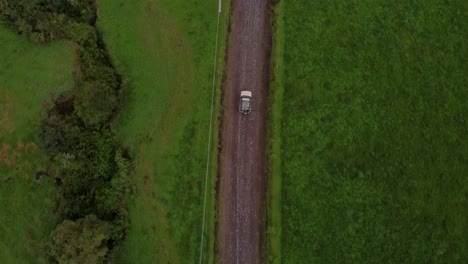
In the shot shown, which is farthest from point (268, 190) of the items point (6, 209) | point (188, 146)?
point (6, 209)

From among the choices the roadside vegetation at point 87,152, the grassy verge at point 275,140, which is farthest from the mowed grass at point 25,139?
the grassy verge at point 275,140

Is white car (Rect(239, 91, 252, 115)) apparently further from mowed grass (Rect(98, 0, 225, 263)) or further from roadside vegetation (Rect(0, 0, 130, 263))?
roadside vegetation (Rect(0, 0, 130, 263))

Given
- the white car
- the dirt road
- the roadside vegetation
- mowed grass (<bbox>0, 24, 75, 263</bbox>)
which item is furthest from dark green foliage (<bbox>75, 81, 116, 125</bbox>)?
the white car

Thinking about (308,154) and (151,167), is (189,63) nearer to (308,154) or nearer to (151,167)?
(151,167)

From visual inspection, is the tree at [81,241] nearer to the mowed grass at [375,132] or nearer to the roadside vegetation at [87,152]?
the roadside vegetation at [87,152]

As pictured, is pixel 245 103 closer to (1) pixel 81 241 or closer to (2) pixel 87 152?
(2) pixel 87 152

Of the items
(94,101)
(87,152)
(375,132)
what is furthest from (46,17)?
(375,132)
